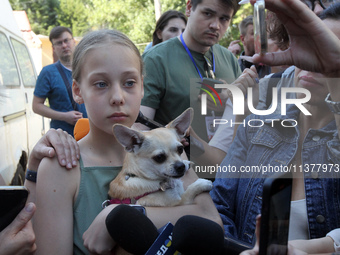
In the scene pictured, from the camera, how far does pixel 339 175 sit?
6.47ft

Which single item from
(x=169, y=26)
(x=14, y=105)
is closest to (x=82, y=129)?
(x=169, y=26)

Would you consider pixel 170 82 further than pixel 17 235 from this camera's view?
Yes

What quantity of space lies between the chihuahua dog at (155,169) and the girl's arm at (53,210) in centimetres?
24

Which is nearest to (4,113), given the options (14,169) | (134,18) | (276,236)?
(14,169)

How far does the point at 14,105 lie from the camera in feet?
19.6

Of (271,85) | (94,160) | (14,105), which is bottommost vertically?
(14,105)

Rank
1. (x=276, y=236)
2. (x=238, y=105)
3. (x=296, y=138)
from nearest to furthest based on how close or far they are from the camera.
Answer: (x=276, y=236), (x=296, y=138), (x=238, y=105)

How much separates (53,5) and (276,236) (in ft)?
154

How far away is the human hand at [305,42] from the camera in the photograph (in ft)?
5.57

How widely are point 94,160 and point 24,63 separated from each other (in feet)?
20.9

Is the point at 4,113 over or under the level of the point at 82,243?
under

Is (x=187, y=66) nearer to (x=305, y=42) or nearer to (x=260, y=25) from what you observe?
(x=305, y=42)

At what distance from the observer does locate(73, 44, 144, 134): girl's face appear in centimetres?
206

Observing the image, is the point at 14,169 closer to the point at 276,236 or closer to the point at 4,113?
the point at 4,113
